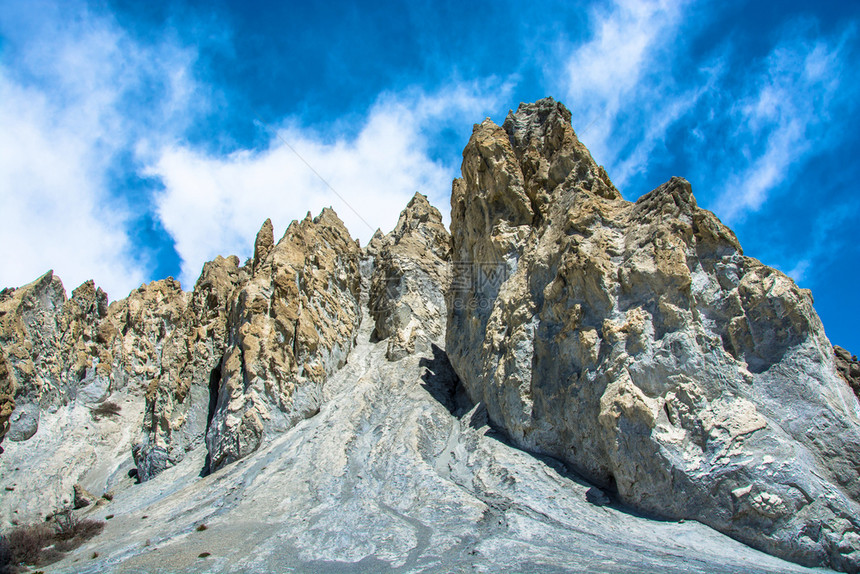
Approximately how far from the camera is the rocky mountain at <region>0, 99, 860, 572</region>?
41.5 feet

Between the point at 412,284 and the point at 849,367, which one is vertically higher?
the point at 412,284

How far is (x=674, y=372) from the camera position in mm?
14867

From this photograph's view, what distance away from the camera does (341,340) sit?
111 ft

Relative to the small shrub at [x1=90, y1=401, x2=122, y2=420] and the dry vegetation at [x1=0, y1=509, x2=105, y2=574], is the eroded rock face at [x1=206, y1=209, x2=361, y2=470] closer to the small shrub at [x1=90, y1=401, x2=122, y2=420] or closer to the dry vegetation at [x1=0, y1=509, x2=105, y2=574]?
the dry vegetation at [x1=0, y1=509, x2=105, y2=574]

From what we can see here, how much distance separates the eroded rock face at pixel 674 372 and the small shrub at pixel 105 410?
25.4 meters

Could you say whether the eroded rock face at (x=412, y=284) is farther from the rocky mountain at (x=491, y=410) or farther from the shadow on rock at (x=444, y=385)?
the shadow on rock at (x=444, y=385)

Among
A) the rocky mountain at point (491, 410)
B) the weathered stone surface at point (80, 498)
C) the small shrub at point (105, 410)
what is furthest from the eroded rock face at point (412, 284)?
the small shrub at point (105, 410)

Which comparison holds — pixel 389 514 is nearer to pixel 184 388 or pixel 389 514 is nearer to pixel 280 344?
pixel 280 344

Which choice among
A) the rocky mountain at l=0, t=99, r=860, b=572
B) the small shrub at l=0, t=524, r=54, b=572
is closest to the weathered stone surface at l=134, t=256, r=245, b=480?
the rocky mountain at l=0, t=99, r=860, b=572

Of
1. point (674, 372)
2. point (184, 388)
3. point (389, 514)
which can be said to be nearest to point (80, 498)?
point (184, 388)

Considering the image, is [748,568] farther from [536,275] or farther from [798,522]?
[536,275]

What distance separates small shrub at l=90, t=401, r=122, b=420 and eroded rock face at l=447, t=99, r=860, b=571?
999 inches

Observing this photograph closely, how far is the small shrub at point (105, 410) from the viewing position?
3032cm

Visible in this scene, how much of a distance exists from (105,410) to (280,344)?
47.0 feet
